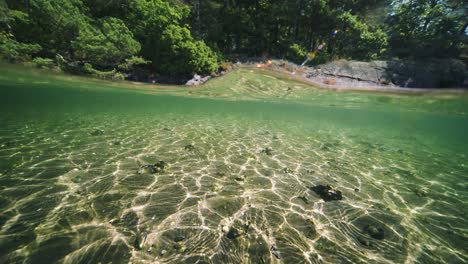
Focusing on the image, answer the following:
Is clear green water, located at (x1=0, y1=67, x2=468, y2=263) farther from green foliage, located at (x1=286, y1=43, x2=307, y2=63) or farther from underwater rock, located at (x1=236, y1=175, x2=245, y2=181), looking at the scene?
green foliage, located at (x1=286, y1=43, x2=307, y2=63)

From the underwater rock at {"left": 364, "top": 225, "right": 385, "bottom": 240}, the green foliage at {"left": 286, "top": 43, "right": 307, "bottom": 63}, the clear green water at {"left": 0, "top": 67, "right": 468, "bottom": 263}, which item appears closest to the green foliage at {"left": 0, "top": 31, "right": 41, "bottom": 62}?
the clear green water at {"left": 0, "top": 67, "right": 468, "bottom": 263}

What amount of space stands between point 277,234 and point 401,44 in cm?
3205

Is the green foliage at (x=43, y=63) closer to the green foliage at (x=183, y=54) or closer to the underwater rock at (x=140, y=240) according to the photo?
the green foliage at (x=183, y=54)

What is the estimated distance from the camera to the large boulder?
56.3ft

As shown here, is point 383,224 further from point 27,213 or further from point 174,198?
point 27,213

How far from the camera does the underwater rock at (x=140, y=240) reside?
3145 mm

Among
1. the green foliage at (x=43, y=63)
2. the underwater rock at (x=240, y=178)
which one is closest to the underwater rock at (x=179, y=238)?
the underwater rock at (x=240, y=178)

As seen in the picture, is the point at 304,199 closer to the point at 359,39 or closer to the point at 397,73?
the point at 397,73

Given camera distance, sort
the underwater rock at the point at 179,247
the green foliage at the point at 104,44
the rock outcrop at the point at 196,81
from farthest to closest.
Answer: the rock outcrop at the point at 196,81 < the green foliage at the point at 104,44 < the underwater rock at the point at 179,247

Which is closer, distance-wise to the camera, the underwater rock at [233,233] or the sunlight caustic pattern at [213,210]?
the sunlight caustic pattern at [213,210]

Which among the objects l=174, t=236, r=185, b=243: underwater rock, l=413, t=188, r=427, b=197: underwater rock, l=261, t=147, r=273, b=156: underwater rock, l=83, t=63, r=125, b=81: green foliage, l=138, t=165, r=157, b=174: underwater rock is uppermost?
l=83, t=63, r=125, b=81: green foliage

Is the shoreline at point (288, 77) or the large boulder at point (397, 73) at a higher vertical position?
the large boulder at point (397, 73)

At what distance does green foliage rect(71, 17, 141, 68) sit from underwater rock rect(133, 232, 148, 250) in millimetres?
19532

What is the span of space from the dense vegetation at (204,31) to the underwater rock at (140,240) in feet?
63.5
